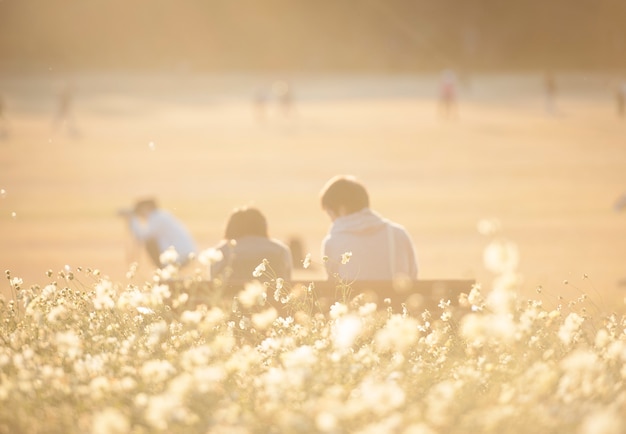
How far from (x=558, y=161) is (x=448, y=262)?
13.3 m

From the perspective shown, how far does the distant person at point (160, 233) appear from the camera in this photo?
465 inches

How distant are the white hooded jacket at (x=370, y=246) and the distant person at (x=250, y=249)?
0.36 metres

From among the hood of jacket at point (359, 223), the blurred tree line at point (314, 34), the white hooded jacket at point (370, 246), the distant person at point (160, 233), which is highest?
the blurred tree line at point (314, 34)

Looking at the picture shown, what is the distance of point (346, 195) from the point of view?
7066 millimetres

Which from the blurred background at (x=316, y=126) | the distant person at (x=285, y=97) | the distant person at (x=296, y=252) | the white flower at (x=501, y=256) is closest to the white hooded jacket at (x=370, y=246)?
the blurred background at (x=316, y=126)

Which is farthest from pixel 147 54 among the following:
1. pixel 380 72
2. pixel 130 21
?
pixel 380 72

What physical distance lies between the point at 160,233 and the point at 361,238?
519cm

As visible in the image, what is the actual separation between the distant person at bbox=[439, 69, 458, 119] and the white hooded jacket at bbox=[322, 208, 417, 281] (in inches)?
1248

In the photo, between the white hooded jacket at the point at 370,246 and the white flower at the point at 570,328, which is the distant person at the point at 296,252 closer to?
the white hooded jacket at the point at 370,246

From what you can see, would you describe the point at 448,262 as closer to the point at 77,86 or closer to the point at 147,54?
the point at 77,86

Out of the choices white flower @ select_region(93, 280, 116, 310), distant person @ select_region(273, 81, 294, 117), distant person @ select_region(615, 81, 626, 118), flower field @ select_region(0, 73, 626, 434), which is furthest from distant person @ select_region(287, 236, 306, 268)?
distant person @ select_region(273, 81, 294, 117)

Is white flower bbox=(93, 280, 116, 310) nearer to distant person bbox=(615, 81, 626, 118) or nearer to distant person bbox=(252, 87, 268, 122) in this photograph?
distant person bbox=(615, 81, 626, 118)

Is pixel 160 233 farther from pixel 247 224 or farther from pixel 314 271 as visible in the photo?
pixel 247 224

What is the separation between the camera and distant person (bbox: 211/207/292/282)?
23.9ft
